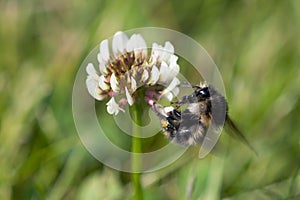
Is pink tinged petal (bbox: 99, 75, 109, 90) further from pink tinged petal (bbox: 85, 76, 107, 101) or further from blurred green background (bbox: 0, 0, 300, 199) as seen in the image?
blurred green background (bbox: 0, 0, 300, 199)

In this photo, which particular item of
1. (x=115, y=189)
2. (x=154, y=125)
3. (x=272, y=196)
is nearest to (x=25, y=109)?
(x=115, y=189)

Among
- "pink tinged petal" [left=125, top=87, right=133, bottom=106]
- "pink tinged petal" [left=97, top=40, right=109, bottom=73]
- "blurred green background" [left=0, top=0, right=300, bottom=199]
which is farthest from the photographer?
"blurred green background" [left=0, top=0, right=300, bottom=199]

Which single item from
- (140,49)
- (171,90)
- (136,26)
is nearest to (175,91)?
(171,90)

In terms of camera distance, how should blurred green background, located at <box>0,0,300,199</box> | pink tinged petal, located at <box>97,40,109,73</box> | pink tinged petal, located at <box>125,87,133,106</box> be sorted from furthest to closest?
blurred green background, located at <box>0,0,300,199</box> → pink tinged petal, located at <box>97,40,109,73</box> → pink tinged petal, located at <box>125,87,133,106</box>

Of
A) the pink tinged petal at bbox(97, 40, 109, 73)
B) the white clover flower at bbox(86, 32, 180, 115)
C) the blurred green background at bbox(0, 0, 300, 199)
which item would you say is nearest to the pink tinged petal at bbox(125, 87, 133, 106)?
the white clover flower at bbox(86, 32, 180, 115)

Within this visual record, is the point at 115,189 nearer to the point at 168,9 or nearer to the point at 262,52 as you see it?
the point at 262,52

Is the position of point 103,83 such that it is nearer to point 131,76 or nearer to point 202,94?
point 131,76
